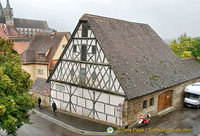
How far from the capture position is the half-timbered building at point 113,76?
17047mm

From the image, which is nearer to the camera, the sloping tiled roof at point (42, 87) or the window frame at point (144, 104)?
the window frame at point (144, 104)

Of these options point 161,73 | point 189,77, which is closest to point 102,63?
point 161,73

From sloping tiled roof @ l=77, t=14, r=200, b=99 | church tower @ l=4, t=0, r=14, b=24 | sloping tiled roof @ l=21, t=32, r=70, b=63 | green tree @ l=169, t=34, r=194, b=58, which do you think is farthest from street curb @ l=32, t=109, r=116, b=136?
church tower @ l=4, t=0, r=14, b=24

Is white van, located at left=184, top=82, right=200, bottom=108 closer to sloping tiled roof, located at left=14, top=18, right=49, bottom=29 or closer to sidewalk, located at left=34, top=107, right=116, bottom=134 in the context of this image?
sidewalk, located at left=34, top=107, right=116, bottom=134

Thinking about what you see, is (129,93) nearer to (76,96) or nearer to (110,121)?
(110,121)

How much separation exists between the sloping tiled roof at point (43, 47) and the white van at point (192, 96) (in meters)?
23.0

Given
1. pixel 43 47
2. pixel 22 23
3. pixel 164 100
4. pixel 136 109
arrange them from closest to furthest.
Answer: pixel 136 109
pixel 164 100
pixel 43 47
pixel 22 23

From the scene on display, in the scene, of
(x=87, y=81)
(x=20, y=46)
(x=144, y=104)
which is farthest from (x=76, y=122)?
(x=20, y=46)

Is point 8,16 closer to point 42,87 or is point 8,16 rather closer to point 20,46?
point 20,46

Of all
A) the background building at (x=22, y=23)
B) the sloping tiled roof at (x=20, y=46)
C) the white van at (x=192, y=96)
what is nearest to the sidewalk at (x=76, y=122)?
the white van at (x=192, y=96)

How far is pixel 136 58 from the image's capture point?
2034 cm

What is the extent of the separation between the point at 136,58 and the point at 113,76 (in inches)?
184

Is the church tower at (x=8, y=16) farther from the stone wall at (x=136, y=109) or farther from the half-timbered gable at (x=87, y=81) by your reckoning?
the stone wall at (x=136, y=109)

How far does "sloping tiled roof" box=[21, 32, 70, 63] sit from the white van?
22991 mm
